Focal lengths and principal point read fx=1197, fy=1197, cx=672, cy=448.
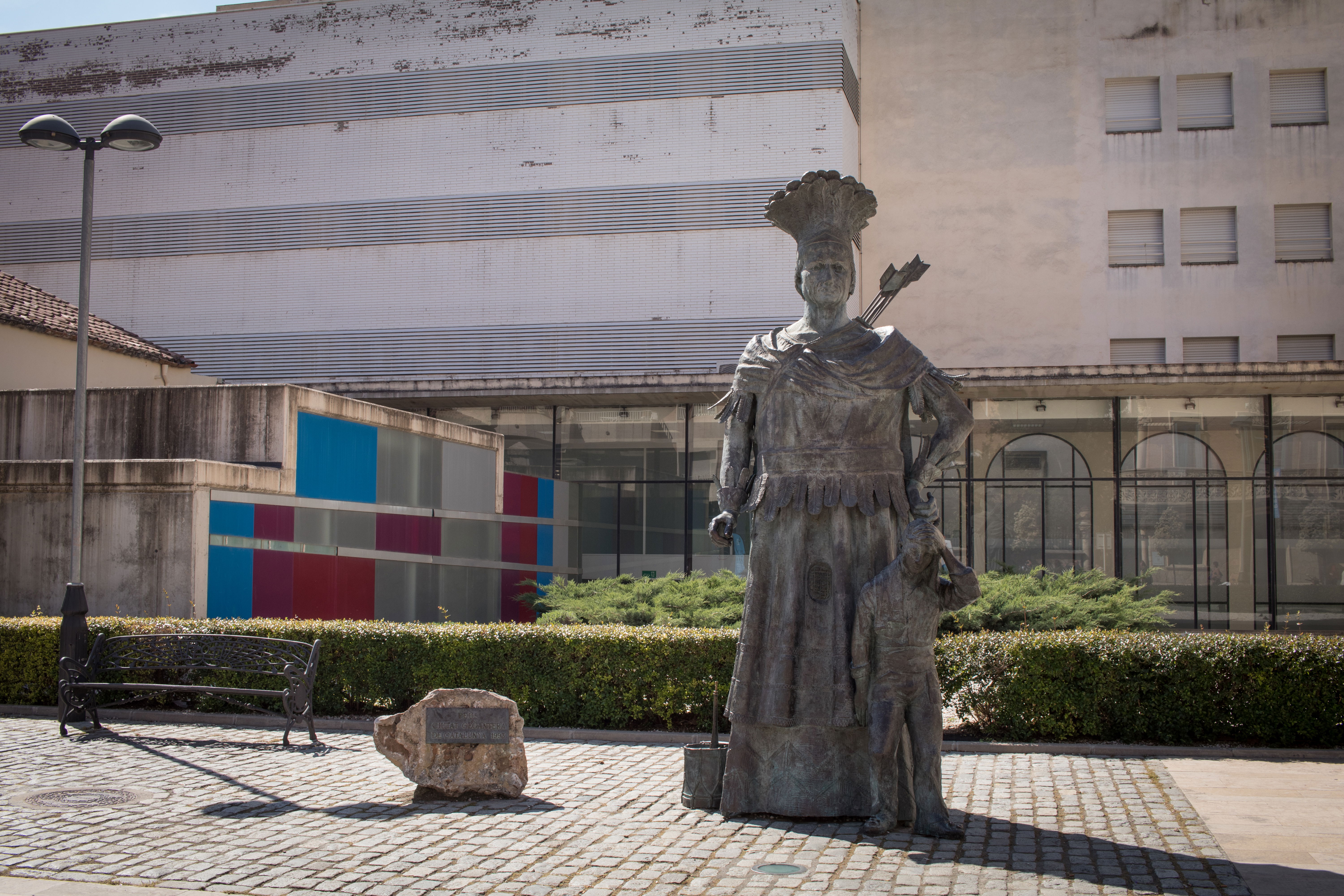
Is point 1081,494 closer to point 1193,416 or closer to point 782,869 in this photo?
point 1193,416

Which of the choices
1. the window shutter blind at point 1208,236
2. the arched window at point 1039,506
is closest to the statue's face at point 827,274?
the arched window at point 1039,506

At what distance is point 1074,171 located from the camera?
30.9m

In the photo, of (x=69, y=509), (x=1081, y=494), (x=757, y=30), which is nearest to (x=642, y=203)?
(x=757, y=30)

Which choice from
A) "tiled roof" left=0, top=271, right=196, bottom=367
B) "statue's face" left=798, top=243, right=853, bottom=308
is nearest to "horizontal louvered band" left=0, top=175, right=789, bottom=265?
"tiled roof" left=0, top=271, right=196, bottom=367

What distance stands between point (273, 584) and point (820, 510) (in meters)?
10.4

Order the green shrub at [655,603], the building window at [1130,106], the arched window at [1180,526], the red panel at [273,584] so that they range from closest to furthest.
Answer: the green shrub at [655,603], the red panel at [273,584], the arched window at [1180,526], the building window at [1130,106]

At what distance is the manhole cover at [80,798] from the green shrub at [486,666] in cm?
377

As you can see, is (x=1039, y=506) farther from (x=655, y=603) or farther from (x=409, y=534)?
(x=409, y=534)

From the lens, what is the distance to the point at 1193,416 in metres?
24.0

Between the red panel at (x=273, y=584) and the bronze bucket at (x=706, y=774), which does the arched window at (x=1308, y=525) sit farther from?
the bronze bucket at (x=706, y=774)

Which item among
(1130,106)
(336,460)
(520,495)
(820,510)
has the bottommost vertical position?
(820,510)

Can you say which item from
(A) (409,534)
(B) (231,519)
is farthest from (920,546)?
(A) (409,534)

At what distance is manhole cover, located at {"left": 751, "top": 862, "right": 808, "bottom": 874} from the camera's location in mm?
5777

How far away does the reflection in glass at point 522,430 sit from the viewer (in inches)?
988
